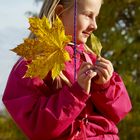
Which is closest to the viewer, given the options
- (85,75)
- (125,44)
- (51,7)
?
(85,75)

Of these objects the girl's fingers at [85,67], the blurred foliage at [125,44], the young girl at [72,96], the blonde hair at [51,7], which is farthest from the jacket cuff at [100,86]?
the blurred foliage at [125,44]

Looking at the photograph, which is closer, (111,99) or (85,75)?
(85,75)

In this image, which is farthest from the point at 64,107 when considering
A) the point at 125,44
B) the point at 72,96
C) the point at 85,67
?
the point at 125,44

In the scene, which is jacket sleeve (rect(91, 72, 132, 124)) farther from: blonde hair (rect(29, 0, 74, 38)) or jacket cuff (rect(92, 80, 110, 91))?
blonde hair (rect(29, 0, 74, 38))

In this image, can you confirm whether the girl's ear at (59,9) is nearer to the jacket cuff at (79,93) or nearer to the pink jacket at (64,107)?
the pink jacket at (64,107)

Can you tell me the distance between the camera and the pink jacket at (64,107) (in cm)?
216

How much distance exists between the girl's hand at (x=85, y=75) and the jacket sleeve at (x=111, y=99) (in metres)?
0.08

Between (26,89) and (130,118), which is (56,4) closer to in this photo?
(26,89)

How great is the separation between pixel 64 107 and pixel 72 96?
1.9 inches

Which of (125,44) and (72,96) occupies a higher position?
(72,96)

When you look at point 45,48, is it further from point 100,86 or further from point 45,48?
point 100,86

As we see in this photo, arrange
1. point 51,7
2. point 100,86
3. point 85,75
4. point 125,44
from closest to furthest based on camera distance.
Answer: point 85,75 → point 100,86 → point 51,7 → point 125,44

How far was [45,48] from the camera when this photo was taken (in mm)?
2156

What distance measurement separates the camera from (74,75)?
227cm
